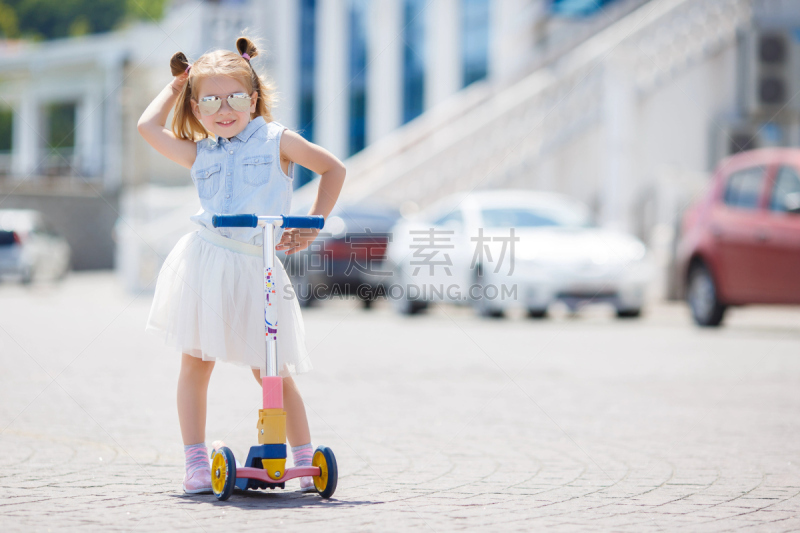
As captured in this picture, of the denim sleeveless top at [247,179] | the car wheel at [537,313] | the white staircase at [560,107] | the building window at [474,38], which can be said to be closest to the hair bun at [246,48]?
the denim sleeveless top at [247,179]

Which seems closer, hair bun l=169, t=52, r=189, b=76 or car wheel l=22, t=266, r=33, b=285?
A: hair bun l=169, t=52, r=189, b=76

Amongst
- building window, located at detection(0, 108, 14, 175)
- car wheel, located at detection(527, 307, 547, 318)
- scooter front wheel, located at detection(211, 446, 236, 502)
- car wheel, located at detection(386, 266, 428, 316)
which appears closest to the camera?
scooter front wheel, located at detection(211, 446, 236, 502)

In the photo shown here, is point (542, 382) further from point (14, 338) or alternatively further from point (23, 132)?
point (23, 132)

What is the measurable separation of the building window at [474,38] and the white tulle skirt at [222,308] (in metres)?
24.0

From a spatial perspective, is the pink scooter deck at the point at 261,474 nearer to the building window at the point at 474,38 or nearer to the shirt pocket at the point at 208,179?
the shirt pocket at the point at 208,179

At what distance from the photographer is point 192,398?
4.45m

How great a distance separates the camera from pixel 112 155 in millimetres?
36750

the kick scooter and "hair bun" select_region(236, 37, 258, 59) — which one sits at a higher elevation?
"hair bun" select_region(236, 37, 258, 59)

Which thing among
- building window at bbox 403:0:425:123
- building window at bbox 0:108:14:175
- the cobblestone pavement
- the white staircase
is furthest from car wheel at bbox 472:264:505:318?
building window at bbox 0:108:14:175

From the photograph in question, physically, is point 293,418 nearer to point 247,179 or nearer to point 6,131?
point 247,179

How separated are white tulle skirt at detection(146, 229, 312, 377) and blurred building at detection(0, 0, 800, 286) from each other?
8.26m

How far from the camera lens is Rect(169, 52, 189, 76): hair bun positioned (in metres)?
4.47

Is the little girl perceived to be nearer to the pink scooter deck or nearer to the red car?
the pink scooter deck

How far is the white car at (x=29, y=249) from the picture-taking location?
24578 mm
